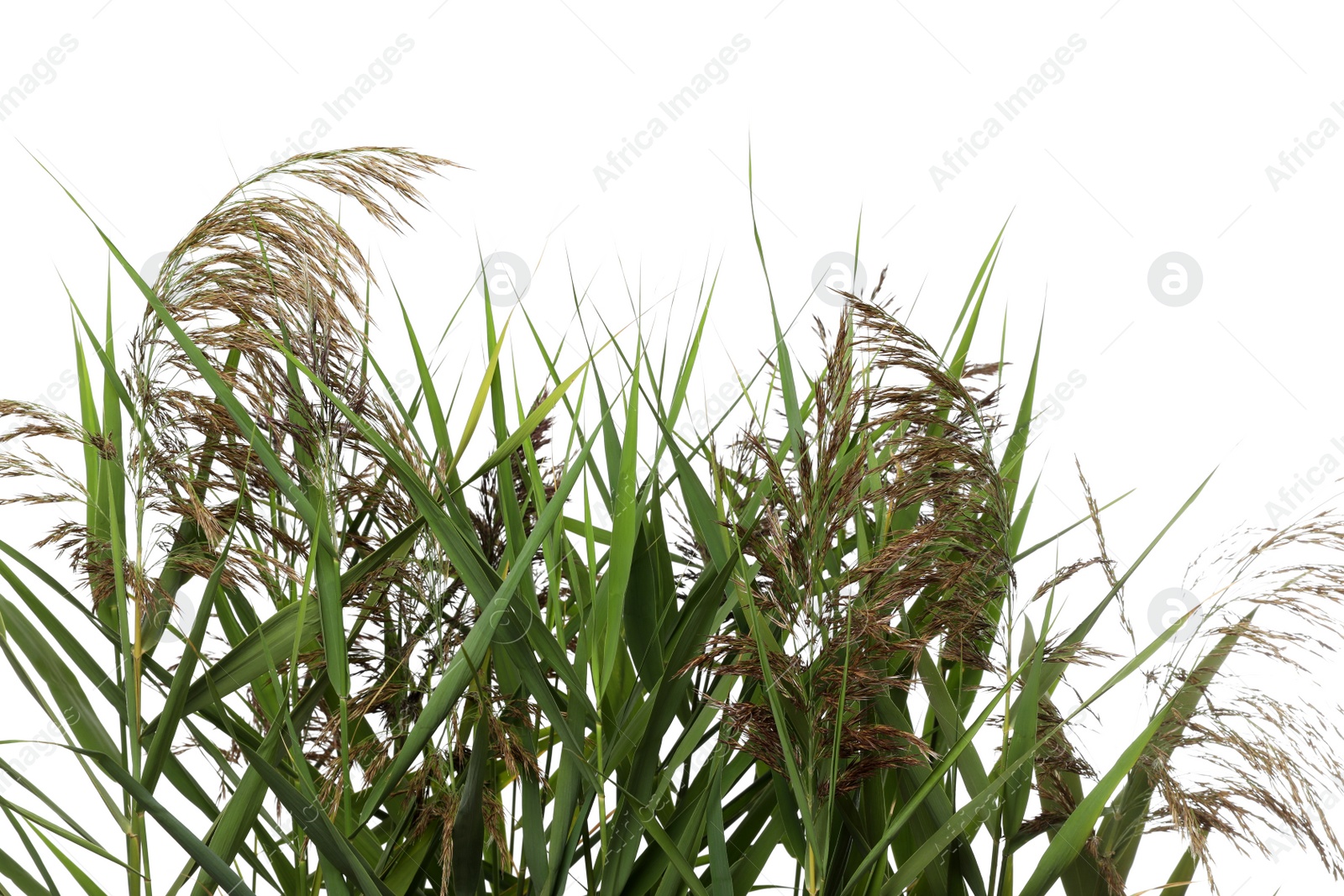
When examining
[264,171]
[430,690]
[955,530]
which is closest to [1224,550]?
[955,530]

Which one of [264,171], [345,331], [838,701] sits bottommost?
[838,701]

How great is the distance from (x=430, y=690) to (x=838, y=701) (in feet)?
1.96

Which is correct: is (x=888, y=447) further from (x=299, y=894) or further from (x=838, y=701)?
(x=299, y=894)

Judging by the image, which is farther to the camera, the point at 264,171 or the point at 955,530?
the point at 264,171

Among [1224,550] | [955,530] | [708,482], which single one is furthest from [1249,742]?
[708,482]

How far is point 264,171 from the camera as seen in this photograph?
161 centimetres

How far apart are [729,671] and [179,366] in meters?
0.94

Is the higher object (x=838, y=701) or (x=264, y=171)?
(x=264, y=171)

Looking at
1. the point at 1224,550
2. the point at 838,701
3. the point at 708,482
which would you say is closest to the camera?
the point at 838,701

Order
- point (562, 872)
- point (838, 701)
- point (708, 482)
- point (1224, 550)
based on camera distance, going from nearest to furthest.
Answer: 1. point (838, 701)
2. point (562, 872)
3. point (1224, 550)
4. point (708, 482)

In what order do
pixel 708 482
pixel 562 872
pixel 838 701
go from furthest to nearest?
pixel 708 482 < pixel 562 872 < pixel 838 701

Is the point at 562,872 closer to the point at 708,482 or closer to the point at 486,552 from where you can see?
the point at 486,552

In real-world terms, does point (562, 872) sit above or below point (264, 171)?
below

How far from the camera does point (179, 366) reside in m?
1.57
